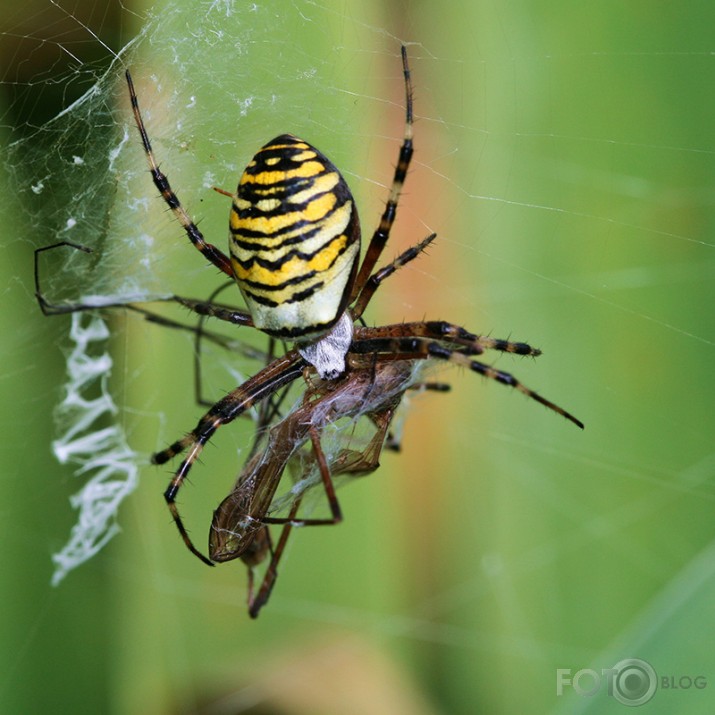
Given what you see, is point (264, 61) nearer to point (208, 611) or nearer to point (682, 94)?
point (682, 94)

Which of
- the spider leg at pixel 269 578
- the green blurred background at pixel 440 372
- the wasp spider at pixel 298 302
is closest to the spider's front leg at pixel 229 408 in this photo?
the wasp spider at pixel 298 302

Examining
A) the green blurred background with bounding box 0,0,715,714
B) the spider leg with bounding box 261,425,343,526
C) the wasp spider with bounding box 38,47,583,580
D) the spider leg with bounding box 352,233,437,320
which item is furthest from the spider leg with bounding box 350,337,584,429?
the green blurred background with bounding box 0,0,715,714

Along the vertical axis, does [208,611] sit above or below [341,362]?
below

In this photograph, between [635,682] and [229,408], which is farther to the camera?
[229,408]

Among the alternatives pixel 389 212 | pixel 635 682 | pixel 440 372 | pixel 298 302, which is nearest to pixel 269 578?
pixel 440 372

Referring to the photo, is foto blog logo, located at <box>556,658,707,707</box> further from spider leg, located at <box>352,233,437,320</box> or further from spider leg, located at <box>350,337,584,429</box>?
spider leg, located at <box>352,233,437,320</box>

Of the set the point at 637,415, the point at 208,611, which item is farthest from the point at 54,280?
the point at 637,415

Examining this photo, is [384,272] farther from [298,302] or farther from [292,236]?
[292,236]
